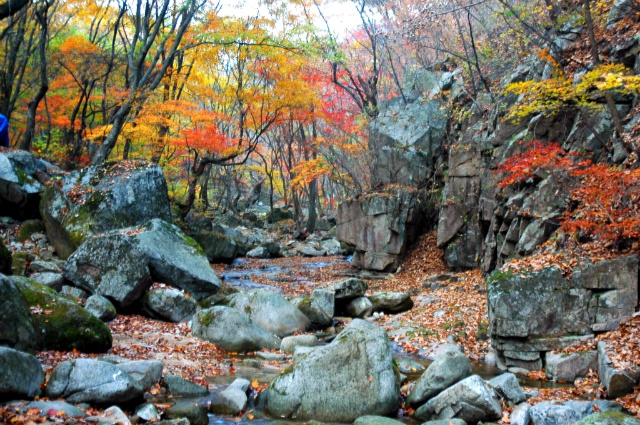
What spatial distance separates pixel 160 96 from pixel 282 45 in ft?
28.1

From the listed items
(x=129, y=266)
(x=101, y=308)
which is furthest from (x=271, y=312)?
(x=101, y=308)

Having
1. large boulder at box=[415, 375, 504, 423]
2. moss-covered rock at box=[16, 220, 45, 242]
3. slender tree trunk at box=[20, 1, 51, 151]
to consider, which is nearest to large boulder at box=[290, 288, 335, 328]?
large boulder at box=[415, 375, 504, 423]

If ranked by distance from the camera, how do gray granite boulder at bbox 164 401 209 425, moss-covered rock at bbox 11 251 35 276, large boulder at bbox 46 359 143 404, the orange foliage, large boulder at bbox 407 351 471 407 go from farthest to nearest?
1. moss-covered rock at bbox 11 251 35 276
2. the orange foliage
3. large boulder at bbox 407 351 471 407
4. gray granite boulder at bbox 164 401 209 425
5. large boulder at bbox 46 359 143 404

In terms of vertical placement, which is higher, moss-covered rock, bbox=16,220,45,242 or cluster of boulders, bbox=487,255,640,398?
moss-covered rock, bbox=16,220,45,242

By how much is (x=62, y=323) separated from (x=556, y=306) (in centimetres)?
808

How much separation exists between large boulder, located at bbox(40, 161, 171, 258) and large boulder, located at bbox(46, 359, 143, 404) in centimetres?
800

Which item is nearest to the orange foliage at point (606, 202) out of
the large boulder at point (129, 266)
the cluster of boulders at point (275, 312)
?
the cluster of boulders at point (275, 312)

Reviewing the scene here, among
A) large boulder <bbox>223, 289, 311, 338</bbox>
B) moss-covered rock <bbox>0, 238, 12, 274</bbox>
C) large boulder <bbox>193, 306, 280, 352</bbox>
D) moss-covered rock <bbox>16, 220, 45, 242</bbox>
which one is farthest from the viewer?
moss-covered rock <bbox>16, 220, 45, 242</bbox>

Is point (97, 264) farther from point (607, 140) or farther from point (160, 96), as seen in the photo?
point (160, 96)

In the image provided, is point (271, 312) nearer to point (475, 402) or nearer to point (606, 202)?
point (475, 402)

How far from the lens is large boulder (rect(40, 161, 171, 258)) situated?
1316 cm

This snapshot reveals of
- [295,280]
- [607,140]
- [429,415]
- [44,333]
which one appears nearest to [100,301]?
[44,333]

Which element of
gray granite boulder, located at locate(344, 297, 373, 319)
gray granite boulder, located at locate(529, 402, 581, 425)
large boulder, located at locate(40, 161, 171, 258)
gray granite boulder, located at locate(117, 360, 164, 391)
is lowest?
gray granite boulder, located at locate(344, 297, 373, 319)

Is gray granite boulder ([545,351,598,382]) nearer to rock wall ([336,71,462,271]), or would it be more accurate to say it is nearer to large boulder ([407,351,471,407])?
large boulder ([407,351,471,407])
